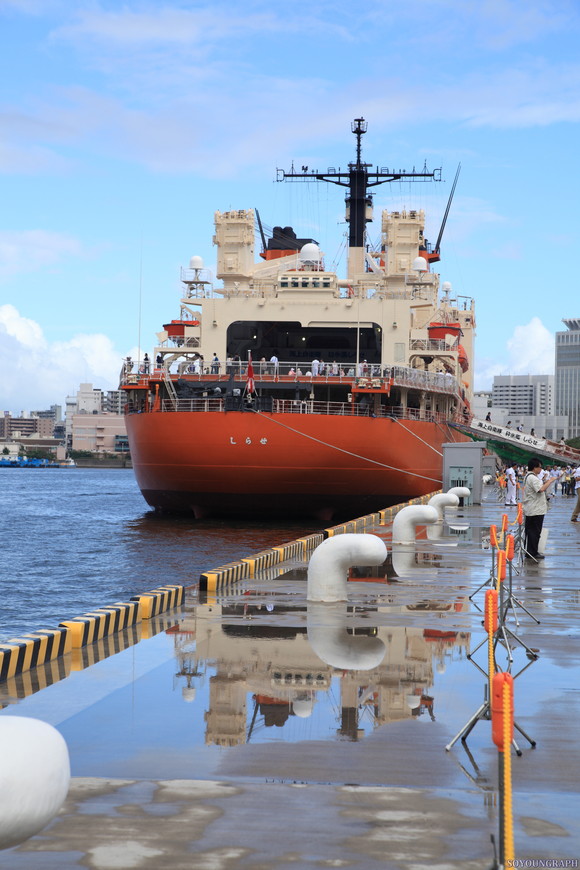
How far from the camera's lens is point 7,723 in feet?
13.0

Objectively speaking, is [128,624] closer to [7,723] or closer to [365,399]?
[7,723]

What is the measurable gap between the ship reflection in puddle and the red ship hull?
20.9 meters

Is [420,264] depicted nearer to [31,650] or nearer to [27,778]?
[31,650]

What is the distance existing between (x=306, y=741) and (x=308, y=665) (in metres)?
2.26

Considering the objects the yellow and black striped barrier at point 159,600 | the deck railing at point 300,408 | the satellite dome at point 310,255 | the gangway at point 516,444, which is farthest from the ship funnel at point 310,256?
the yellow and black striped barrier at point 159,600

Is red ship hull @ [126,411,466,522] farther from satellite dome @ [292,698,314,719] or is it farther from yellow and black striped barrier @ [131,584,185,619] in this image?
satellite dome @ [292,698,314,719]

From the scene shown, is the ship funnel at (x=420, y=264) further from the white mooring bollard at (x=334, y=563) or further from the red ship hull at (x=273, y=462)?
the white mooring bollard at (x=334, y=563)

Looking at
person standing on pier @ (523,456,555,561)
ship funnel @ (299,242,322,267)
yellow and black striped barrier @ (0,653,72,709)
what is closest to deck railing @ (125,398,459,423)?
Answer: ship funnel @ (299,242,322,267)

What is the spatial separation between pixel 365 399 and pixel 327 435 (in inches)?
143

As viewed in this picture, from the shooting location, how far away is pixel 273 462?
3359cm

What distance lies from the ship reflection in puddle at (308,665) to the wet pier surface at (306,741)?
27 mm

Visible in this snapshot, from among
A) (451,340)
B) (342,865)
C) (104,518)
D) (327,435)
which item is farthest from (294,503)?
(342,865)

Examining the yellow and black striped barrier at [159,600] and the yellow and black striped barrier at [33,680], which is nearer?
the yellow and black striped barrier at [33,680]

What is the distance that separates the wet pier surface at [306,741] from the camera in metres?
4.95
